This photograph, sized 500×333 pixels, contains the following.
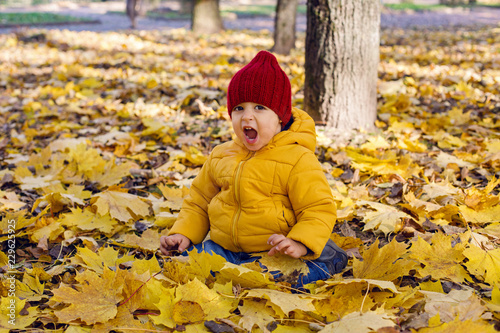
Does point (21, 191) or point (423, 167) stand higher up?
point (423, 167)

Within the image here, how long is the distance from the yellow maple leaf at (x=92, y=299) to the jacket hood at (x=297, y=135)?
827 mm

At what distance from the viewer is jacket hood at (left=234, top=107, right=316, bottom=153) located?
1.94 meters

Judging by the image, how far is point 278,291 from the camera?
162 cm

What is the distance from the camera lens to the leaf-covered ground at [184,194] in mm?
1586

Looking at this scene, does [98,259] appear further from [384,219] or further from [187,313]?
[384,219]

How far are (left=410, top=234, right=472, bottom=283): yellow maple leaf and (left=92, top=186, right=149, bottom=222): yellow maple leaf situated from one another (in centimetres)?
150

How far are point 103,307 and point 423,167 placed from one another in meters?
2.19

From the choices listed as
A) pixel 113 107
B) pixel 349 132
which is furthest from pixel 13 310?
pixel 113 107

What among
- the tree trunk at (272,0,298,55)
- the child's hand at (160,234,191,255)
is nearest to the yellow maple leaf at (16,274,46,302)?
the child's hand at (160,234,191,255)

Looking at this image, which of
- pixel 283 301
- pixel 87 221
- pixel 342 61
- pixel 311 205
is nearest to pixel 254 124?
pixel 311 205

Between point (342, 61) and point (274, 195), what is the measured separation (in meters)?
1.95

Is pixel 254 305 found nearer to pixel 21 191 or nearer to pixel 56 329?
pixel 56 329

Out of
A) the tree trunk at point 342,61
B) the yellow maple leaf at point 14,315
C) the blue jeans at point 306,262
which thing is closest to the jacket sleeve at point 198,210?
the blue jeans at point 306,262

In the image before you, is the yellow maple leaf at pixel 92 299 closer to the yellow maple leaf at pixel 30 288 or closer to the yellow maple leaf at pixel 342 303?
the yellow maple leaf at pixel 30 288
